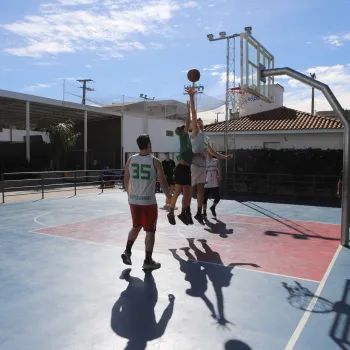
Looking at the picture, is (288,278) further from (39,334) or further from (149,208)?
(39,334)

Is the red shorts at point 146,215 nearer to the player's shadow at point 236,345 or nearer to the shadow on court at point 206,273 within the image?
the shadow on court at point 206,273

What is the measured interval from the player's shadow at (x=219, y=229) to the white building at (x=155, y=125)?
59.4 feet

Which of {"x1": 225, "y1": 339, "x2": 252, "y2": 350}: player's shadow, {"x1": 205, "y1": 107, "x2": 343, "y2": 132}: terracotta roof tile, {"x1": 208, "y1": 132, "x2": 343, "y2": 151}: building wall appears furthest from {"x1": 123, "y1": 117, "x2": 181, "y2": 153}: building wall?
{"x1": 225, "y1": 339, "x2": 252, "y2": 350}: player's shadow

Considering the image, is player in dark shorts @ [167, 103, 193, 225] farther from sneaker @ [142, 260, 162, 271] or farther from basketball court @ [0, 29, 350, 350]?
sneaker @ [142, 260, 162, 271]

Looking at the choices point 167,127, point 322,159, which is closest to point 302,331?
point 322,159

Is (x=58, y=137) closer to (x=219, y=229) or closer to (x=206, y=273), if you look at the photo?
(x=219, y=229)

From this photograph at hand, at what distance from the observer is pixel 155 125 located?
93.5 feet

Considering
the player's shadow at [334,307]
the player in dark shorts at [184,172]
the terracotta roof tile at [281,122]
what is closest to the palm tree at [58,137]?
the terracotta roof tile at [281,122]

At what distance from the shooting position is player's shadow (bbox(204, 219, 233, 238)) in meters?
7.38

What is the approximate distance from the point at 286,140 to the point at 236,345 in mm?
17048

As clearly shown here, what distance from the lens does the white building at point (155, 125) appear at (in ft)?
87.5

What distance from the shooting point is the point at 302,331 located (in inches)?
125

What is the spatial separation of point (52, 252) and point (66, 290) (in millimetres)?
1787

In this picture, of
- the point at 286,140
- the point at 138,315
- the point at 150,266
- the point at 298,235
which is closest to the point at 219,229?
the point at 298,235
